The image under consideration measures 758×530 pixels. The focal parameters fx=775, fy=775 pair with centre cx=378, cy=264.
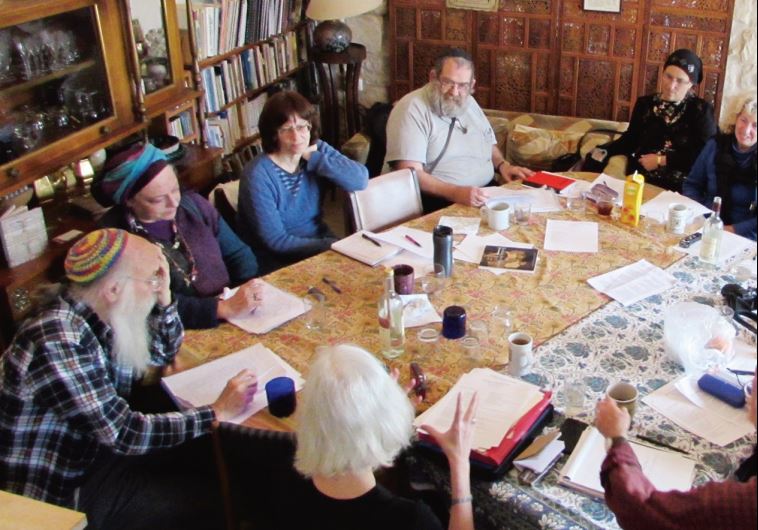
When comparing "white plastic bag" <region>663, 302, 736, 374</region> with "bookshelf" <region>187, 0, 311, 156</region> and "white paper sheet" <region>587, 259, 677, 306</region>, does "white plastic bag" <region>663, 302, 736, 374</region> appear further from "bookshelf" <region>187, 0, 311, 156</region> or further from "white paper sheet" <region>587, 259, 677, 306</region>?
"bookshelf" <region>187, 0, 311, 156</region>

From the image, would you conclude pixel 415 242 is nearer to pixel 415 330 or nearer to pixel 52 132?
pixel 415 330

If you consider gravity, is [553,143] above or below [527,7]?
below

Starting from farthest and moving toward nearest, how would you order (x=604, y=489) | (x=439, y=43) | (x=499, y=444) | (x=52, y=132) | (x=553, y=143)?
(x=439, y=43)
(x=553, y=143)
(x=52, y=132)
(x=499, y=444)
(x=604, y=489)

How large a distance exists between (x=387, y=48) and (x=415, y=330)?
10.1 ft

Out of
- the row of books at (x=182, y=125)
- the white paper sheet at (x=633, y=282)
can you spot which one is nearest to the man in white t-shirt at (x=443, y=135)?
the white paper sheet at (x=633, y=282)

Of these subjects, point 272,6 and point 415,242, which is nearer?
point 415,242

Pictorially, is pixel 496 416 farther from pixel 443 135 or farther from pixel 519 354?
pixel 443 135

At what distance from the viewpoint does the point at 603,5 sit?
13.5 ft

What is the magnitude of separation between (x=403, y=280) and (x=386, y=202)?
0.81 m

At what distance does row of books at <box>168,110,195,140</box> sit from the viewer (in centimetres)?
366

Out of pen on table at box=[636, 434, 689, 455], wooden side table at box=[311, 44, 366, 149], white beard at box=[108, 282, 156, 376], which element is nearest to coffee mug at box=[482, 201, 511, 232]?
pen on table at box=[636, 434, 689, 455]

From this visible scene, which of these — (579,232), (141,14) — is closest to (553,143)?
(579,232)

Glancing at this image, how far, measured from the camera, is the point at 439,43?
15.1ft

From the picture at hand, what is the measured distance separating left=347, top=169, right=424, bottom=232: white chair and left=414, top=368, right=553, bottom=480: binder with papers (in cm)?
115
